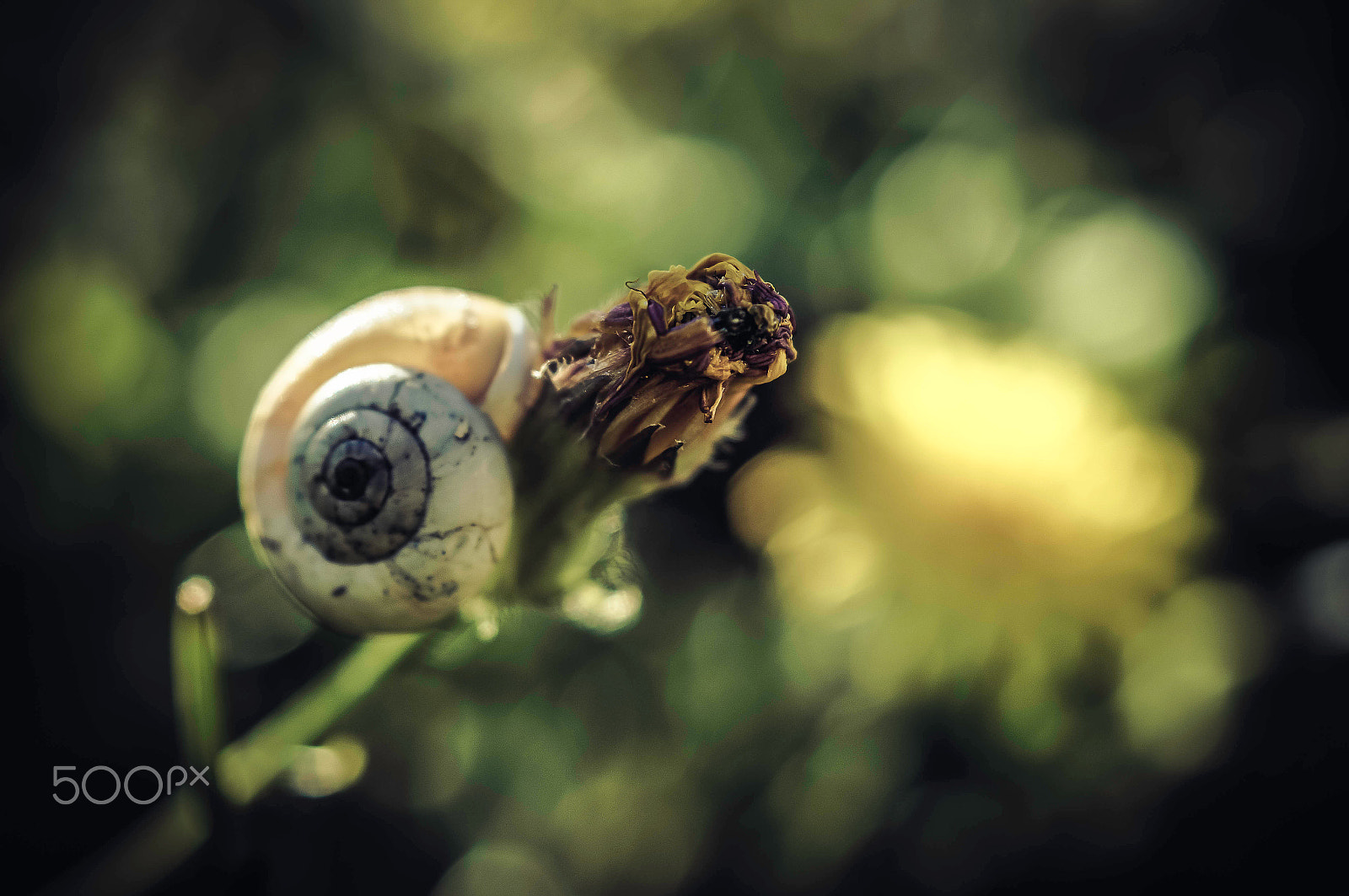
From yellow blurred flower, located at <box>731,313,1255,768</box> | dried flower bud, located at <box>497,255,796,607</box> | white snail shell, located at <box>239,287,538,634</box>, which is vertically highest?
yellow blurred flower, located at <box>731,313,1255,768</box>

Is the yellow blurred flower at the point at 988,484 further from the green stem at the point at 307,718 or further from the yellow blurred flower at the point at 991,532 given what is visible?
the green stem at the point at 307,718

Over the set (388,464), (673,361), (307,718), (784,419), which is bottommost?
(307,718)

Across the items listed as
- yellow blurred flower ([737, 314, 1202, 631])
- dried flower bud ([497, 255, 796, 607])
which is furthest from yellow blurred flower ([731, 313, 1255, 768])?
dried flower bud ([497, 255, 796, 607])

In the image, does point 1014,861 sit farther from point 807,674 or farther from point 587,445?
point 587,445

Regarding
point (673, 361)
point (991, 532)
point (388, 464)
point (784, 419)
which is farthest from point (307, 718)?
point (991, 532)

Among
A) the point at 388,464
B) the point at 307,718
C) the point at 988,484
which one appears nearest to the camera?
the point at 388,464

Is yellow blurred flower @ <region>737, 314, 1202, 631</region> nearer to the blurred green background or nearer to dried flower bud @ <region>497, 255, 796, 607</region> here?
the blurred green background

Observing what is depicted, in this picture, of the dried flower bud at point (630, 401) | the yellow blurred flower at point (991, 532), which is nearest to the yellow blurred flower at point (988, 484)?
the yellow blurred flower at point (991, 532)

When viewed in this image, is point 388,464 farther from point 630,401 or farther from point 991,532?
point 991,532
